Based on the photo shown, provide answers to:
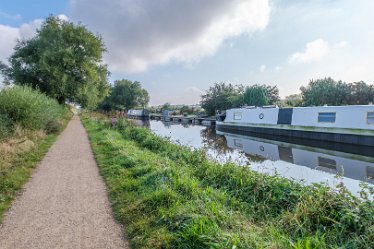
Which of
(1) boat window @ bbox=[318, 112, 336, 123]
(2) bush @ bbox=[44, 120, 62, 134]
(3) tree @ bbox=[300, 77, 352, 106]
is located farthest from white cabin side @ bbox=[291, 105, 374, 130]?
(3) tree @ bbox=[300, 77, 352, 106]

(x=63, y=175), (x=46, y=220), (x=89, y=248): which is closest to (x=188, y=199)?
(x=89, y=248)

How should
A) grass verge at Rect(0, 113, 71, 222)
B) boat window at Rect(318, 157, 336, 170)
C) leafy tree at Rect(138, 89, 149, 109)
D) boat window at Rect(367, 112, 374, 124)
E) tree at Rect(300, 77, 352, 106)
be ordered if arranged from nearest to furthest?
grass verge at Rect(0, 113, 71, 222)
boat window at Rect(318, 157, 336, 170)
boat window at Rect(367, 112, 374, 124)
tree at Rect(300, 77, 352, 106)
leafy tree at Rect(138, 89, 149, 109)

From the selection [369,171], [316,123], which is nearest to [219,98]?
[316,123]

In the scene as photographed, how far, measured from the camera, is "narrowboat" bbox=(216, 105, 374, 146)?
1418 cm

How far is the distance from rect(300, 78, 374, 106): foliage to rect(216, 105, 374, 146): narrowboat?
48.1 ft

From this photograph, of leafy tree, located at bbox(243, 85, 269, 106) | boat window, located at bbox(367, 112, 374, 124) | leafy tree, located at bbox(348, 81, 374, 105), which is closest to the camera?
boat window, located at bbox(367, 112, 374, 124)

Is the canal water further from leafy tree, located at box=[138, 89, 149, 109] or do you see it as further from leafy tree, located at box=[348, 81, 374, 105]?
leafy tree, located at box=[138, 89, 149, 109]

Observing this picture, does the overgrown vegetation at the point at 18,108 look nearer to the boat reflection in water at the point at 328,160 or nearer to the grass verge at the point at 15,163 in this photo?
the grass verge at the point at 15,163

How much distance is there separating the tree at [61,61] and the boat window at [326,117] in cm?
1898

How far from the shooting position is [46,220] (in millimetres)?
3320

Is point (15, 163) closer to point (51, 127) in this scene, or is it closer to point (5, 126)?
point (5, 126)

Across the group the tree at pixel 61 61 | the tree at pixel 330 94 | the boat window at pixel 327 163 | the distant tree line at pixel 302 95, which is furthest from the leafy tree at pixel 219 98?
the boat window at pixel 327 163

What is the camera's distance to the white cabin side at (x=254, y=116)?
21.0 metres

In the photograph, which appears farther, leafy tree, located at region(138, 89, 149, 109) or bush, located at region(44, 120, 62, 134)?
leafy tree, located at region(138, 89, 149, 109)
